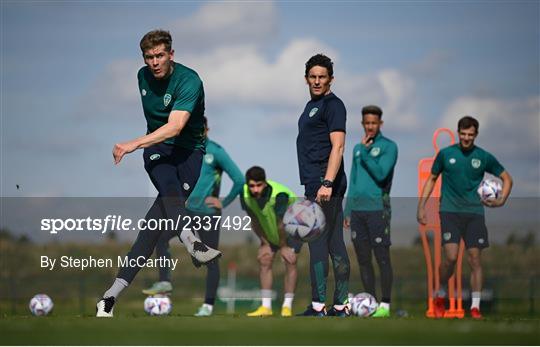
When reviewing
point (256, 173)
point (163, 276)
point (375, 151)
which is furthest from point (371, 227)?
point (163, 276)

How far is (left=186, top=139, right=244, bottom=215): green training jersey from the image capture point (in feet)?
48.7

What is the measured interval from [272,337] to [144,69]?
313 centimetres

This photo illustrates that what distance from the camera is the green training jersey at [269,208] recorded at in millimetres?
13961

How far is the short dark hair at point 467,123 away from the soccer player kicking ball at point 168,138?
4.51m

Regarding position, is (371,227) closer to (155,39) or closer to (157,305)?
(157,305)

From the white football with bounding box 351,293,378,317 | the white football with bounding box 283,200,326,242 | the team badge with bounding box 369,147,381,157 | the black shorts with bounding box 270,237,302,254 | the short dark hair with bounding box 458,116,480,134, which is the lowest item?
the white football with bounding box 351,293,378,317

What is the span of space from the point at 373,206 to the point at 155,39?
193 inches

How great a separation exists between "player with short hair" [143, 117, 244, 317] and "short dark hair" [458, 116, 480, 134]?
9.74 ft

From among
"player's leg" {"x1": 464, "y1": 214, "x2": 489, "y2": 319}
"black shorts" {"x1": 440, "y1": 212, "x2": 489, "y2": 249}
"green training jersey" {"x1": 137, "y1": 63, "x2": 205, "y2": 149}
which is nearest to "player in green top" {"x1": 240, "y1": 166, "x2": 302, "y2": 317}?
"black shorts" {"x1": 440, "y1": 212, "x2": 489, "y2": 249}

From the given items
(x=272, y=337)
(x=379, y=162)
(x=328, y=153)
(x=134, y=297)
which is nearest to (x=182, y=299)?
(x=134, y=297)

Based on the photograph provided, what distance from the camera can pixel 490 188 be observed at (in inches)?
616

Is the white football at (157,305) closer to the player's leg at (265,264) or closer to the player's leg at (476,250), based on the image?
the player's leg at (265,264)

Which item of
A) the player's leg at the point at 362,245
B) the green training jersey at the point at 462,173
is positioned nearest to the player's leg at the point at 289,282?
the player's leg at the point at 362,245

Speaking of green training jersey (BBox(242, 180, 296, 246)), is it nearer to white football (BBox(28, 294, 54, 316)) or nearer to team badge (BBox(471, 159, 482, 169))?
team badge (BBox(471, 159, 482, 169))
